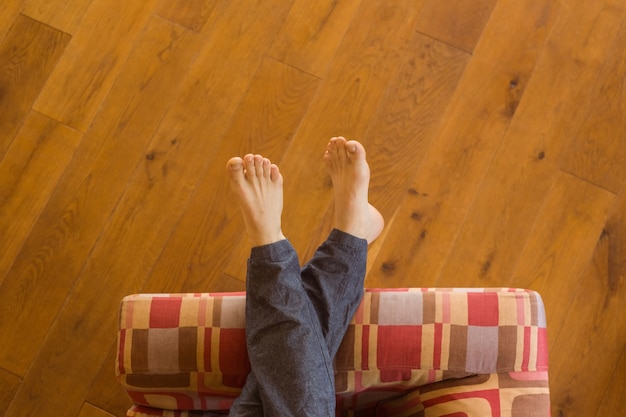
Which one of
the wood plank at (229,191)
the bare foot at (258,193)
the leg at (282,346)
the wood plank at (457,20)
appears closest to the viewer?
the leg at (282,346)

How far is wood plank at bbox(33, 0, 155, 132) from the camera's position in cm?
173

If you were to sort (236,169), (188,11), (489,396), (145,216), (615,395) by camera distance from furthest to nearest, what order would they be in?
(188,11)
(145,216)
(615,395)
(236,169)
(489,396)

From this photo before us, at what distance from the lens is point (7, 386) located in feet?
5.19

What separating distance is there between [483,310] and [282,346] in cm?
36

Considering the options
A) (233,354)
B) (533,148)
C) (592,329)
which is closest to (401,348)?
(233,354)

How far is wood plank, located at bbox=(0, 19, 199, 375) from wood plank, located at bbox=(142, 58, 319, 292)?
7.3 inches

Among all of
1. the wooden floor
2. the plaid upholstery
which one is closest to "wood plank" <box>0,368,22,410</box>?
the wooden floor

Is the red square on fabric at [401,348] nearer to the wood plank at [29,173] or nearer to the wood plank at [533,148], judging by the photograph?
the wood plank at [533,148]

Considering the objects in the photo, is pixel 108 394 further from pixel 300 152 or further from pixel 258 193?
pixel 300 152

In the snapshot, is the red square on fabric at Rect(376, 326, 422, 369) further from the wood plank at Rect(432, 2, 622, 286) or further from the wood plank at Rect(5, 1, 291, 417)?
the wood plank at Rect(5, 1, 291, 417)

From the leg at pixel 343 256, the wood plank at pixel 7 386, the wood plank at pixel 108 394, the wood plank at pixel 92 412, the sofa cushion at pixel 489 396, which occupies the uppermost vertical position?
the leg at pixel 343 256

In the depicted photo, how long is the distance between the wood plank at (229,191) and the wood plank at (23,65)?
0.51 meters

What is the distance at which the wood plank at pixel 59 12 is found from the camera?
1.77 metres

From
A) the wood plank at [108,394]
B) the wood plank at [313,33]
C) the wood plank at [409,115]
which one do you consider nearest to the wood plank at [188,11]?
the wood plank at [313,33]
